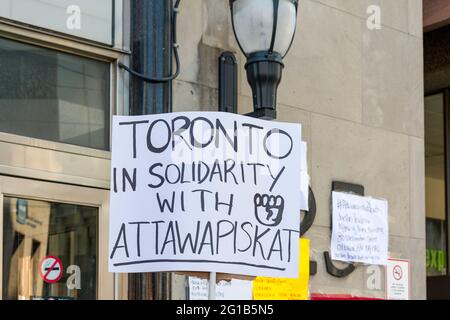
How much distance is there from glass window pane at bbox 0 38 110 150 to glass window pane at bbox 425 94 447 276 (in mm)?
6300

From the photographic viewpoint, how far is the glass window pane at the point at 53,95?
248 inches

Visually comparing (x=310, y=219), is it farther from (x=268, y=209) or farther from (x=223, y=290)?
(x=268, y=209)

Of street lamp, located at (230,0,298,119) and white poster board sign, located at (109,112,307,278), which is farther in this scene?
street lamp, located at (230,0,298,119)

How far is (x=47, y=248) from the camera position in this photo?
20.6 ft

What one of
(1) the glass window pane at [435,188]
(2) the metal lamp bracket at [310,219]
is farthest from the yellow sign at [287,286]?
(1) the glass window pane at [435,188]

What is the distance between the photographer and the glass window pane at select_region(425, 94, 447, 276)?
1216cm

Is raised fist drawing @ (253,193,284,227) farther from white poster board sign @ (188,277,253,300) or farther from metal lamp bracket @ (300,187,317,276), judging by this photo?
metal lamp bracket @ (300,187,317,276)

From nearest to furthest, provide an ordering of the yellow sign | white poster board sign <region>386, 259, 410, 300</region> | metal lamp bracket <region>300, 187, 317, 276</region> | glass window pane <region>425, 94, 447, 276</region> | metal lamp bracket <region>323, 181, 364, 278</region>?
the yellow sign → metal lamp bracket <region>300, 187, 317, 276</region> → metal lamp bracket <region>323, 181, 364, 278</region> → white poster board sign <region>386, 259, 410, 300</region> → glass window pane <region>425, 94, 447, 276</region>

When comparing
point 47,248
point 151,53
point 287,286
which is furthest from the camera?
point 287,286

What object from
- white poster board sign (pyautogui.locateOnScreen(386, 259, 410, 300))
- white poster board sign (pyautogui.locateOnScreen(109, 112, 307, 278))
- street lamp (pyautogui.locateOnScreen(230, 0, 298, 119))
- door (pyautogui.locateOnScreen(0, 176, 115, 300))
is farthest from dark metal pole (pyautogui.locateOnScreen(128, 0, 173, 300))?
white poster board sign (pyautogui.locateOnScreen(386, 259, 410, 300))

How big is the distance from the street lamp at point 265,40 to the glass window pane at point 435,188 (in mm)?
6177

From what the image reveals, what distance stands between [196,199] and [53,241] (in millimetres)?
1408

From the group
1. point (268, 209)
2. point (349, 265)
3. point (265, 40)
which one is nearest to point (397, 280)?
point (349, 265)
